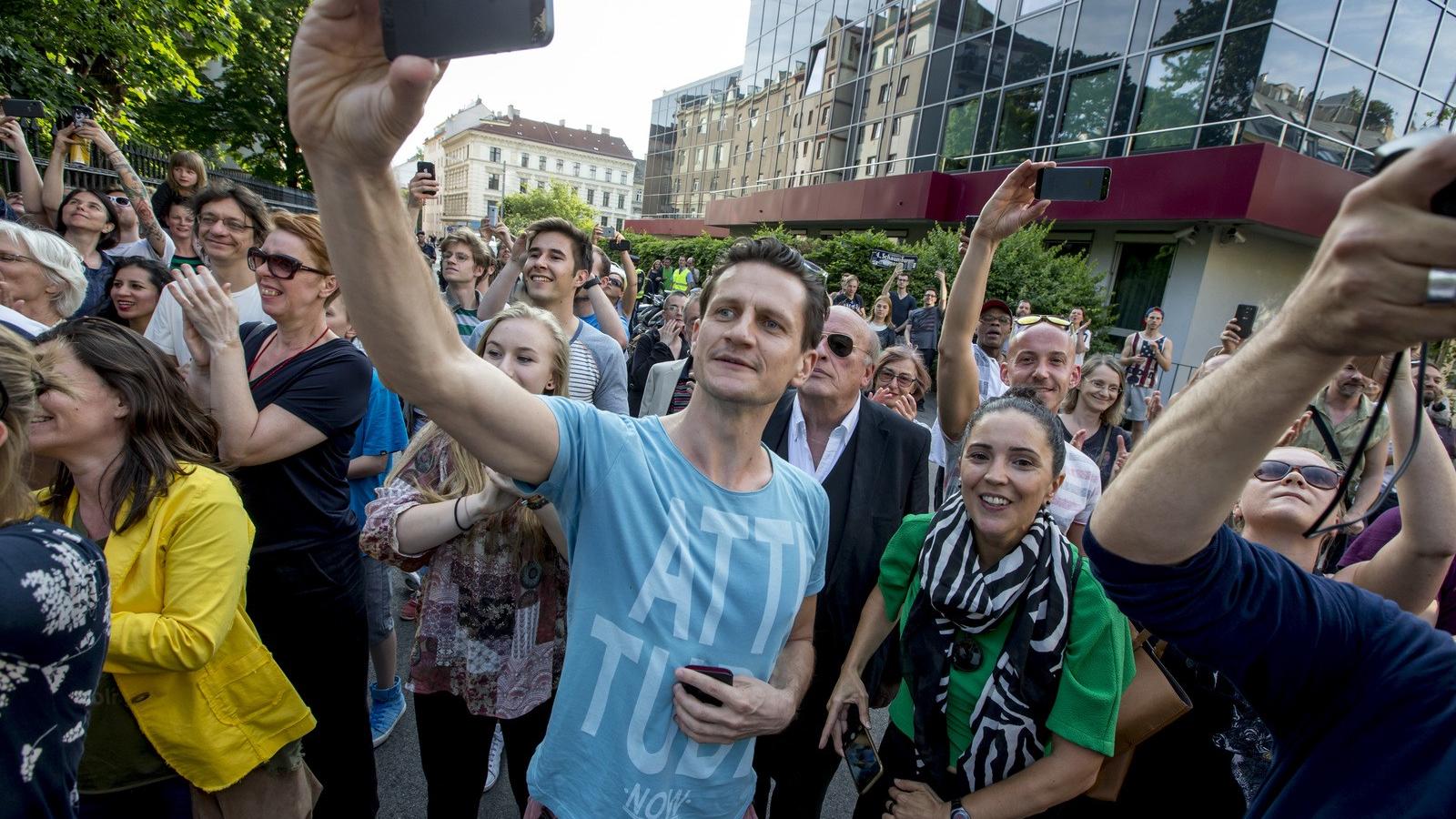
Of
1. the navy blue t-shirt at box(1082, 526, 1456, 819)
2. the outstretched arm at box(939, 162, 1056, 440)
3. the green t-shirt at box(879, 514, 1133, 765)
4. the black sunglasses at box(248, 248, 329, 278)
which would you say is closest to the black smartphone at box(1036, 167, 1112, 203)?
the outstretched arm at box(939, 162, 1056, 440)

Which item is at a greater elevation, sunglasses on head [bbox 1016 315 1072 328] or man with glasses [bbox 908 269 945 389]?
sunglasses on head [bbox 1016 315 1072 328]

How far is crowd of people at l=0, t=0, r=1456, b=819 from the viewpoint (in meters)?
0.91

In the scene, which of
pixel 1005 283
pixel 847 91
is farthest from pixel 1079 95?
pixel 847 91

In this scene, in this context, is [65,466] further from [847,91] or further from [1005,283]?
[847,91]

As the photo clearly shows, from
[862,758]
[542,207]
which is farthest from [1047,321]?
[542,207]

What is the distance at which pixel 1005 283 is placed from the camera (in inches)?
524

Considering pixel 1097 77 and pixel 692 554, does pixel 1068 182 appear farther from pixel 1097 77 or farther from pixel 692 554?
pixel 1097 77

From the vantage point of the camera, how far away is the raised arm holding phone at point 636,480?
913 mm

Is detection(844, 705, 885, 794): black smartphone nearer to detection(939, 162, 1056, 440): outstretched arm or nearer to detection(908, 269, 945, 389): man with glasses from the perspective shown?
detection(939, 162, 1056, 440): outstretched arm

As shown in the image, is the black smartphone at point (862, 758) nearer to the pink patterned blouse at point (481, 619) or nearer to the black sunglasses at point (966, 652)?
the black sunglasses at point (966, 652)

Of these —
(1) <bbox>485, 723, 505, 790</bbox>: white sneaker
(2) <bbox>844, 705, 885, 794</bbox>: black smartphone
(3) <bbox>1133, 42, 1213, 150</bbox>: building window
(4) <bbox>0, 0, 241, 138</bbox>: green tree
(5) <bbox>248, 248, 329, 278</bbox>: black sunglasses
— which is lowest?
(1) <bbox>485, 723, 505, 790</bbox>: white sneaker

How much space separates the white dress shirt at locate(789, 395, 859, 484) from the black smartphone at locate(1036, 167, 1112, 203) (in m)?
1.09

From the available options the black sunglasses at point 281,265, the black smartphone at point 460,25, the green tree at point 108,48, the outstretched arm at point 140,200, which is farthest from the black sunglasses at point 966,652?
the green tree at point 108,48

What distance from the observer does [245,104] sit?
54.6ft
